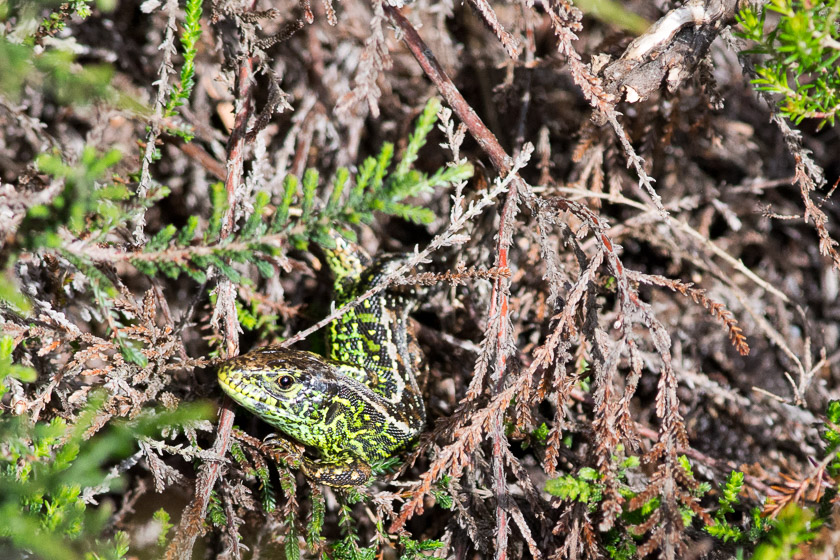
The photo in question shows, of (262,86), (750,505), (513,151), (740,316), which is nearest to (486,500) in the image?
(750,505)

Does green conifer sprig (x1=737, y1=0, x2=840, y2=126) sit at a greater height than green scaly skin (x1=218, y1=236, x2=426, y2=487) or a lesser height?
greater

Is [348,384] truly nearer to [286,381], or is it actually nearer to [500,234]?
[286,381]

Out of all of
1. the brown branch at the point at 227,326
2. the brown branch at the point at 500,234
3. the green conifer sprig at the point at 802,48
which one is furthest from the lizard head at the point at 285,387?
the green conifer sprig at the point at 802,48

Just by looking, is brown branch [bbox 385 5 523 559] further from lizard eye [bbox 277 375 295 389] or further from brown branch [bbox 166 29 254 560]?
lizard eye [bbox 277 375 295 389]

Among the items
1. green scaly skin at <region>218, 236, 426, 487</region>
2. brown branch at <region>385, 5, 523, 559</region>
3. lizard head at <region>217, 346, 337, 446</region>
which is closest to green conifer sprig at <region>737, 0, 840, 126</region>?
brown branch at <region>385, 5, 523, 559</region>

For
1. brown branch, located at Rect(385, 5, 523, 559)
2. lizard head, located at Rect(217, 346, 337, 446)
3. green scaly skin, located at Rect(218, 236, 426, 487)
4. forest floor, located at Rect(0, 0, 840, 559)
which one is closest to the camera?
forest floor, located at Rect(0, 0, 840, 559)

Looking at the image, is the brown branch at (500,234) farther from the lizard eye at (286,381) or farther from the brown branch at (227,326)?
the lizard eye at (286,381)

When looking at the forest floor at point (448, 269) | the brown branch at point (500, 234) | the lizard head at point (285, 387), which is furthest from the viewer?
the lizard head at point (285, 387)

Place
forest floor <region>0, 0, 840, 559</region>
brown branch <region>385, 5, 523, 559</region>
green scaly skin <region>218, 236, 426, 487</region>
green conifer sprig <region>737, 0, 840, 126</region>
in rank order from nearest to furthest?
green conifer sprig <region>737, 0, 840, 126</region> → forest floor <region>0, 0, 840, 559</region> → brown branch <region>385, 5, 523, 559</region> → green scaly skin <region>218, 236, 426, 487</region>
